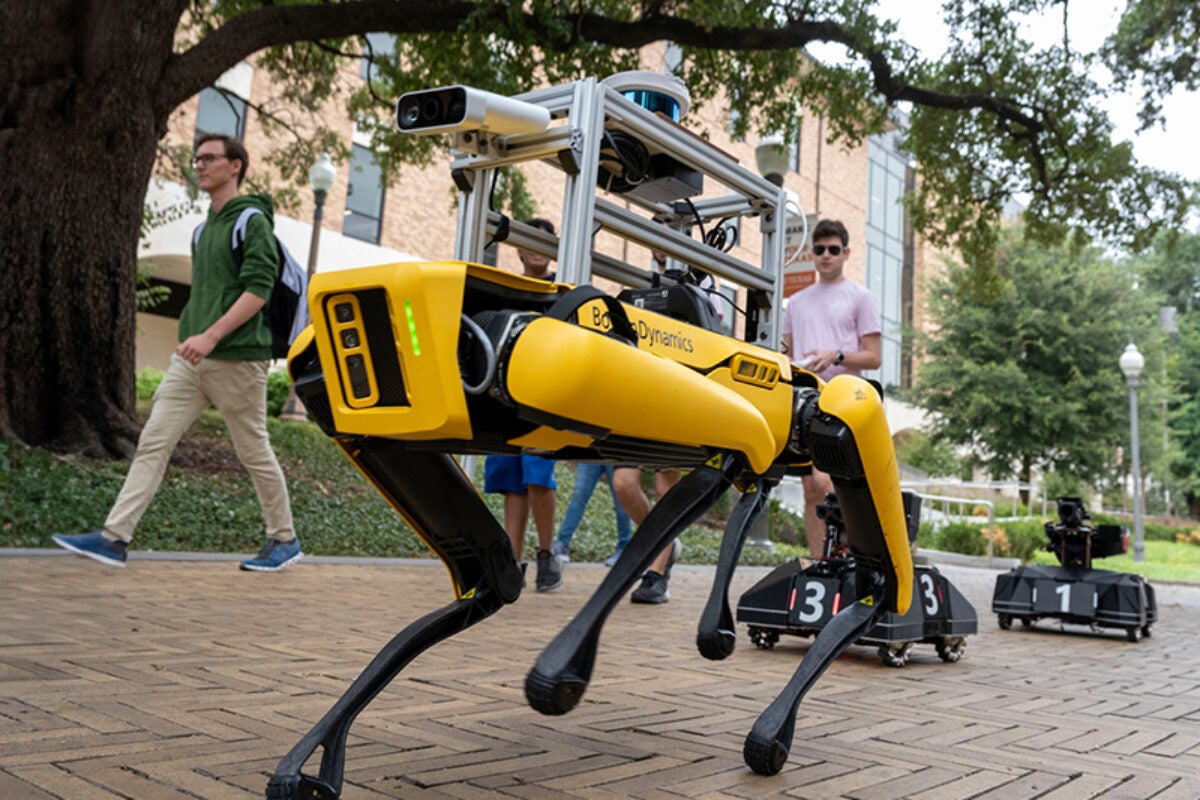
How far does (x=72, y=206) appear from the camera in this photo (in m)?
8.55

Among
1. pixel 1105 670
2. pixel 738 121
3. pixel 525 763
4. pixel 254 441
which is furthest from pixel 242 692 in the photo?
pixel 738 121

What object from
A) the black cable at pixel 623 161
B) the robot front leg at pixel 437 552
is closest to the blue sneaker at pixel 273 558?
the black cable at pixel 623 161

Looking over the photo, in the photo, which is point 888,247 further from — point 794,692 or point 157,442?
point 794,692

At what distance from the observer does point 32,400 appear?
848 cm

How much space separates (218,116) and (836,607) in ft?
62.2

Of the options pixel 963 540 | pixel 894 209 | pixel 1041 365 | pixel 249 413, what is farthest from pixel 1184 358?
pixel 249 413

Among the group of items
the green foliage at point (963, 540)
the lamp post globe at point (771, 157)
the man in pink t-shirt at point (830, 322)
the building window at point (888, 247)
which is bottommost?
the green foliage at point (963, 540)

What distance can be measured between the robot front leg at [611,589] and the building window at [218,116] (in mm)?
19778

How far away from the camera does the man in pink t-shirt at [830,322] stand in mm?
5688

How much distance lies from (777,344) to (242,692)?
1854 mm

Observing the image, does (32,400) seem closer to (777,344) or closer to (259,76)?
(777,344)

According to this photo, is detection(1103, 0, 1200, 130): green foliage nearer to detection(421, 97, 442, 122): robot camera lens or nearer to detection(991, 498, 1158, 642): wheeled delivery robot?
detection(991, 498, 1158, 642): wheeled delivery robot

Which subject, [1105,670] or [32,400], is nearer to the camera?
[1105,670]

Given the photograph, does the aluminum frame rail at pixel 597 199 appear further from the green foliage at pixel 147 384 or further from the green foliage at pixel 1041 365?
the green foliage at pixel 1041 365
